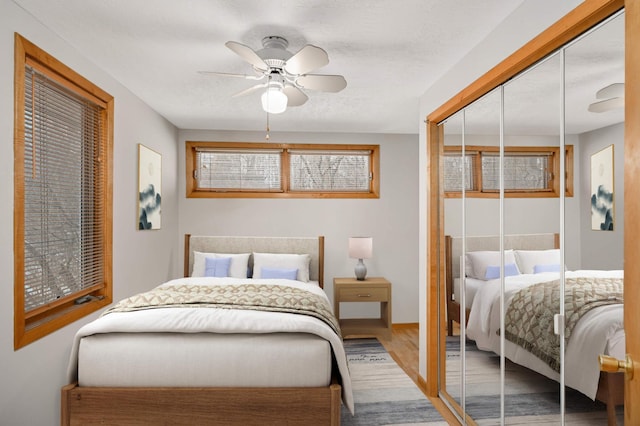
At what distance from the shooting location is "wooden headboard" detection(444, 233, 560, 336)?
6.68ft

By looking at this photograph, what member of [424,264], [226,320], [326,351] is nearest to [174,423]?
[226,320]

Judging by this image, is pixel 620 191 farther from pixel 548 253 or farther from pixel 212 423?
pixel 212 423

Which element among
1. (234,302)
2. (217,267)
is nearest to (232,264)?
(217,267)

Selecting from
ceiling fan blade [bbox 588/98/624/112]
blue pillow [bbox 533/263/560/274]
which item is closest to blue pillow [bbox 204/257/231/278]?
blue pillow [bbox 533/263/560/274]

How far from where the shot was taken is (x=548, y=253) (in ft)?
6.47

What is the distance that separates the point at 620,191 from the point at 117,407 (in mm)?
2627

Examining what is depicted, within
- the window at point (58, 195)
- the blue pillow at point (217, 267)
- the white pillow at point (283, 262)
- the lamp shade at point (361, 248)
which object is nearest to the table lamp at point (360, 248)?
the lamp shade at point (361, 248)

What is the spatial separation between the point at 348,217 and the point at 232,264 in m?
1.56

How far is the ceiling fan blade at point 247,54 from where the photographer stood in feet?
6.98

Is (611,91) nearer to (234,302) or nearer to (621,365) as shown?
(621,365)

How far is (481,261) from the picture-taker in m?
2.68

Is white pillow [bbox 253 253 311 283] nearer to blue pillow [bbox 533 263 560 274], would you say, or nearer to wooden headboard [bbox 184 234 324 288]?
wooden headboard [bbox 184 234 324 288]

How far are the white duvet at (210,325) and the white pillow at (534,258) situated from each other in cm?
115

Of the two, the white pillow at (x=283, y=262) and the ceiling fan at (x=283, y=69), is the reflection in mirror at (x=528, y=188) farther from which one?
the white pillow at (x=283, y=262)
